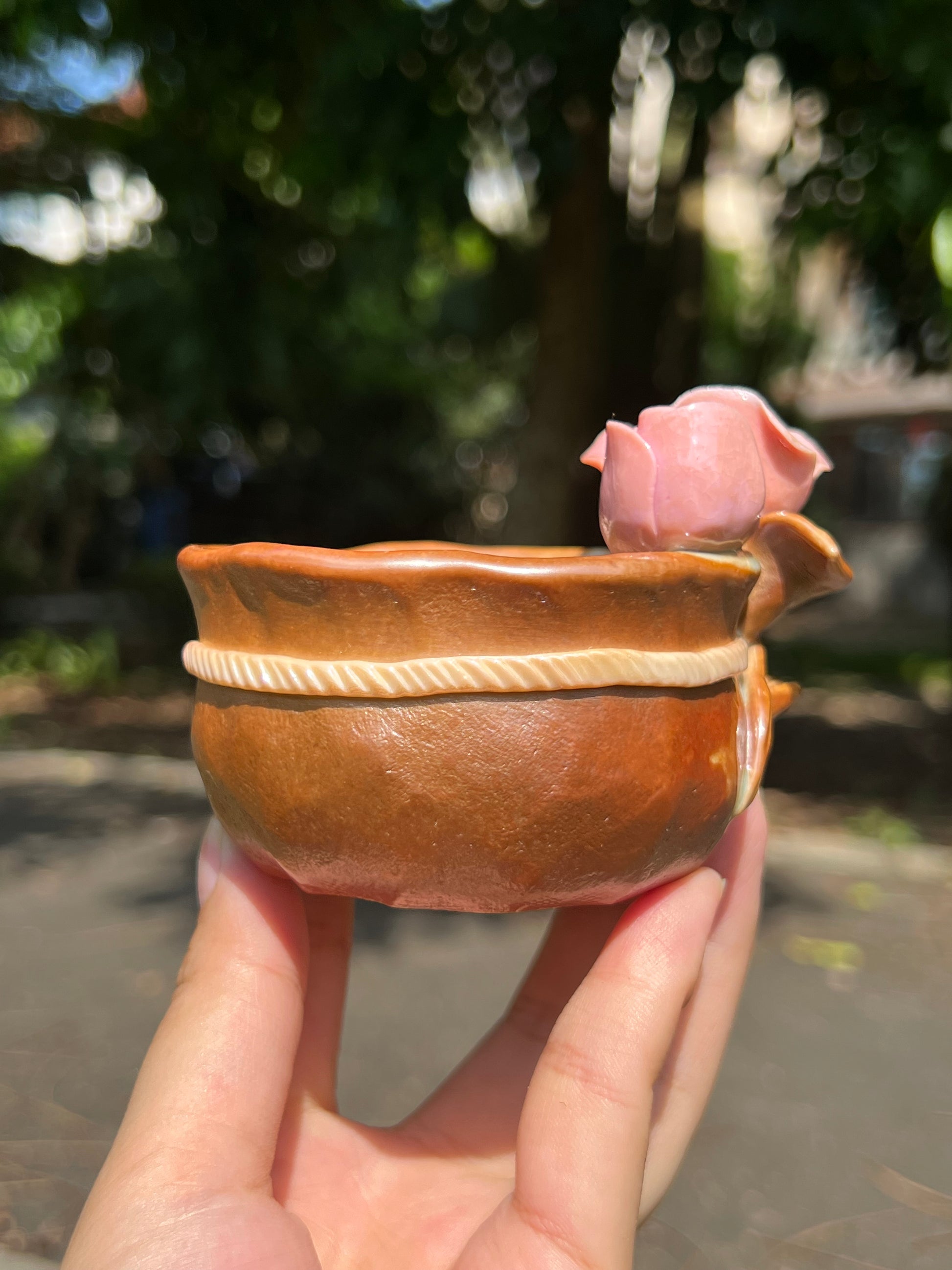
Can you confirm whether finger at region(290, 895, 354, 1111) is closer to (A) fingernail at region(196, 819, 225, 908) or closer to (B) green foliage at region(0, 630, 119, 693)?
(A) fingernail at region(196, 819, 225, 908)

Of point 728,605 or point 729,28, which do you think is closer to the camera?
point 728,605

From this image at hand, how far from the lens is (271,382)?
6.28 metres

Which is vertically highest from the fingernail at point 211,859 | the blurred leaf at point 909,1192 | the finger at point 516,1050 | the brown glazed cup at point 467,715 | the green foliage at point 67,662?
the brown glazed cup at point 467,715

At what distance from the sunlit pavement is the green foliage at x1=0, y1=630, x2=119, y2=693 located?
13.4 feet

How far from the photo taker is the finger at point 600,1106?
4.51 ft

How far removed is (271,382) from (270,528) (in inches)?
233

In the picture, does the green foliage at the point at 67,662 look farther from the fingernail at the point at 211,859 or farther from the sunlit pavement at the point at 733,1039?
the fingernail at the point at 211,859

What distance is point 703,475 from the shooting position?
143 centimetres

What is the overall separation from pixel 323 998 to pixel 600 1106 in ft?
2.18

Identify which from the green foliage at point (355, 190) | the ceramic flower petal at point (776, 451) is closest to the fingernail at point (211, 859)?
the ceramic flower petal at point (776, 451)

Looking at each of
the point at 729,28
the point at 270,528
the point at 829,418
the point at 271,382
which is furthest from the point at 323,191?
the point at 829,418

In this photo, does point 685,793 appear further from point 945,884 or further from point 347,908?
point 945,884

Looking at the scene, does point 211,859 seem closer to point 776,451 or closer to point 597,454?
point 597,454

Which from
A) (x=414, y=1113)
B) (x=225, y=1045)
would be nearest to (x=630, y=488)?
(x=225, y=1045)
